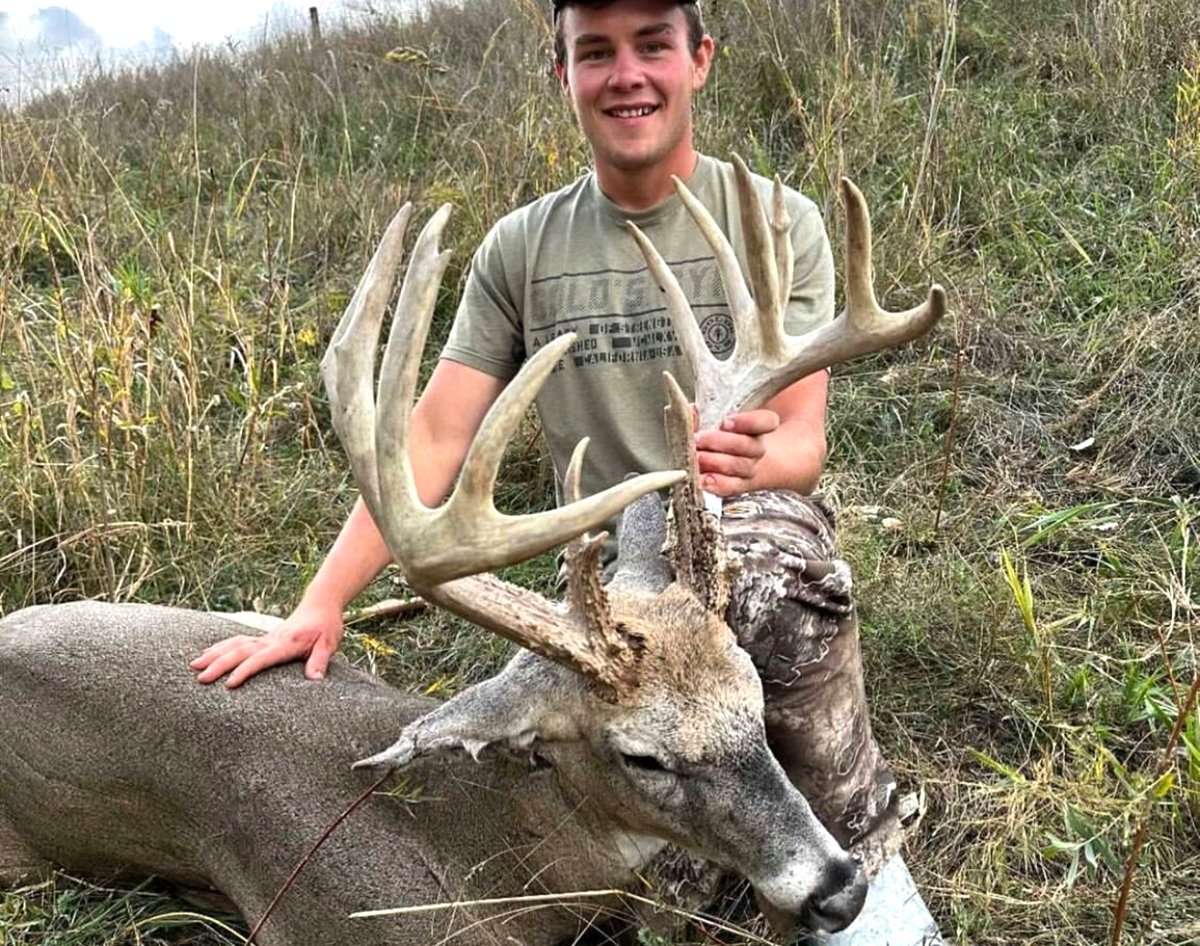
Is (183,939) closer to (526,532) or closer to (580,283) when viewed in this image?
(526,532)

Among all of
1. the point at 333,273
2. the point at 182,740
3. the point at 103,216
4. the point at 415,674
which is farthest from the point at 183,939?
the point at 103,216

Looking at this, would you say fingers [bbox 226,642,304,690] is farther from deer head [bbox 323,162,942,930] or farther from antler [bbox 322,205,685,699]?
antler [bbox 322,205,685,699]

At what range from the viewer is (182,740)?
8.72ft

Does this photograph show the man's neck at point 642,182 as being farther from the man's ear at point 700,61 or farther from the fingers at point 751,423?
the fingers at point 751,423

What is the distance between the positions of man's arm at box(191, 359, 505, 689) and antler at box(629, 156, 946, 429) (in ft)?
2.26

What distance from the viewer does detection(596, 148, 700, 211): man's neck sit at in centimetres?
320

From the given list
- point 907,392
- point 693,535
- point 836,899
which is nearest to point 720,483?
point 693,535

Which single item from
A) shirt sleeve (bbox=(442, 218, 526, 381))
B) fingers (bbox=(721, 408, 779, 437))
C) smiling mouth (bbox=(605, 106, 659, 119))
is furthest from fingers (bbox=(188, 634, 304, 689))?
smiling mouth (bbox=(605, 106, 659, 119))

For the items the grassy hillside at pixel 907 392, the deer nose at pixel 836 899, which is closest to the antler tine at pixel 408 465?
the deer nose at pixel 836 899

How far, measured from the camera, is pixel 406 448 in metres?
1.87

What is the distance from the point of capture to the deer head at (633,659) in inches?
74.5

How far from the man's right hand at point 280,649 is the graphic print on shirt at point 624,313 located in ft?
3.09

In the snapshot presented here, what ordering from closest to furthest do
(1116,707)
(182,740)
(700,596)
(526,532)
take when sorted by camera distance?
1. (526,532)
2. (700,596)
3. (182,740)
4. (1116,707)

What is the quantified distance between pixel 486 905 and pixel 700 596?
783mm
